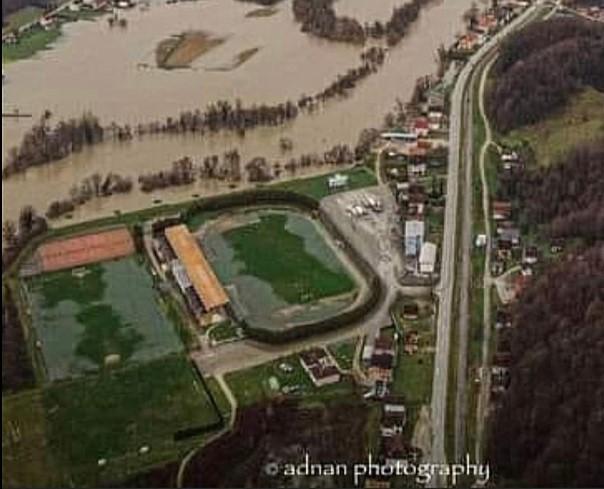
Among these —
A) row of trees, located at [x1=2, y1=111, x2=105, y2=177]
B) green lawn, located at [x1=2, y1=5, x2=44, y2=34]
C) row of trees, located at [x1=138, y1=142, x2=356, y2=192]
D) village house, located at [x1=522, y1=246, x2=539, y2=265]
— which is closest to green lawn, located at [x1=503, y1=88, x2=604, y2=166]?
village house, located at [x1=522, y1=246, x2=539, y2=265]

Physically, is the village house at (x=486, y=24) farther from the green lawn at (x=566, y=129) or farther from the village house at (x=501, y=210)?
the village house at (x=501, y=210)

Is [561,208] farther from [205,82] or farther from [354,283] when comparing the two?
[205,82]

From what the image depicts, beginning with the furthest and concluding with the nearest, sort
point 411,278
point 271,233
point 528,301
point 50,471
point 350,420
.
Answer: point 271,233 < point 411,278 < point 528,301 < point 350,420 < point 50,471

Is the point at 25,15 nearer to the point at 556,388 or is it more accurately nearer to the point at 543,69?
the point at 543,69

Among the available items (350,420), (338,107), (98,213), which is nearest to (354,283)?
(350,420)

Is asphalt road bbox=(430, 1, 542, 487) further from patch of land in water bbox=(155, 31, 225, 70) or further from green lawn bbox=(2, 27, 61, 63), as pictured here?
green lawn bbox=(2, 27, 61, 63)

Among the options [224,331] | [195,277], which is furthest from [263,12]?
[224,331]
